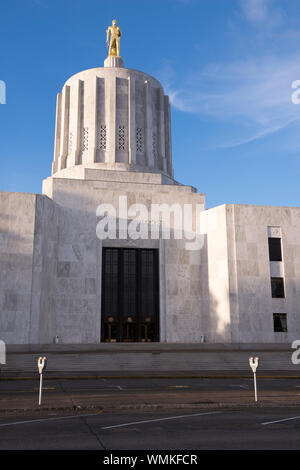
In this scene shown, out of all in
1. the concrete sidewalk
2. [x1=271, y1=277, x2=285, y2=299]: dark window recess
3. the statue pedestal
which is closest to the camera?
the concrete sidewalk

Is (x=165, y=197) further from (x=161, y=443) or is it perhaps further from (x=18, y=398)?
(x=161, y=443)

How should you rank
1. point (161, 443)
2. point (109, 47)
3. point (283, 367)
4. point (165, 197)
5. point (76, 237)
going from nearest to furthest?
point (161, 443) < point (283, 367) < point (76, 237) < point (165, 197) < point (109, 47)

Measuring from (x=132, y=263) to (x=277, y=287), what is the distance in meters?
13.4

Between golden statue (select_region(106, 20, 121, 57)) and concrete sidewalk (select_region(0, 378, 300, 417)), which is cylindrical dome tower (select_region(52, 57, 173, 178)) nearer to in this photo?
golden statue (select_region(106, 20, 121, 57))

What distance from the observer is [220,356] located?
31.2 meters

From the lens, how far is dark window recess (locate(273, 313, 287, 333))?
4091cm

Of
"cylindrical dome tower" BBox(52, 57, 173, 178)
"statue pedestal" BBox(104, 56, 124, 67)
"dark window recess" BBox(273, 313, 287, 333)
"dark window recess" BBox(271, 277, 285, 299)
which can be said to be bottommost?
"dark window recess" BBox(273, 313, 287, 333)

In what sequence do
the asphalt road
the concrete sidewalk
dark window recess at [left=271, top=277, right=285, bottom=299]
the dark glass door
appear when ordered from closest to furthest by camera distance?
1. the asphalt road
2. the concrete sidewalk
3. dark window recess at [left=271, top=277, right=285, bottom=299]
4. the dark glass door

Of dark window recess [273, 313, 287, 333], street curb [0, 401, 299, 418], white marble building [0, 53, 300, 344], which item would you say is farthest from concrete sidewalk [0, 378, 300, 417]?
dark window recess [273, 313, 287, 333]

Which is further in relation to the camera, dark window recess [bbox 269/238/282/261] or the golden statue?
the golden statue

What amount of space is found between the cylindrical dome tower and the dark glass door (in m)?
9.22

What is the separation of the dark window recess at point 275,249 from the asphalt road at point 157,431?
100 ft
